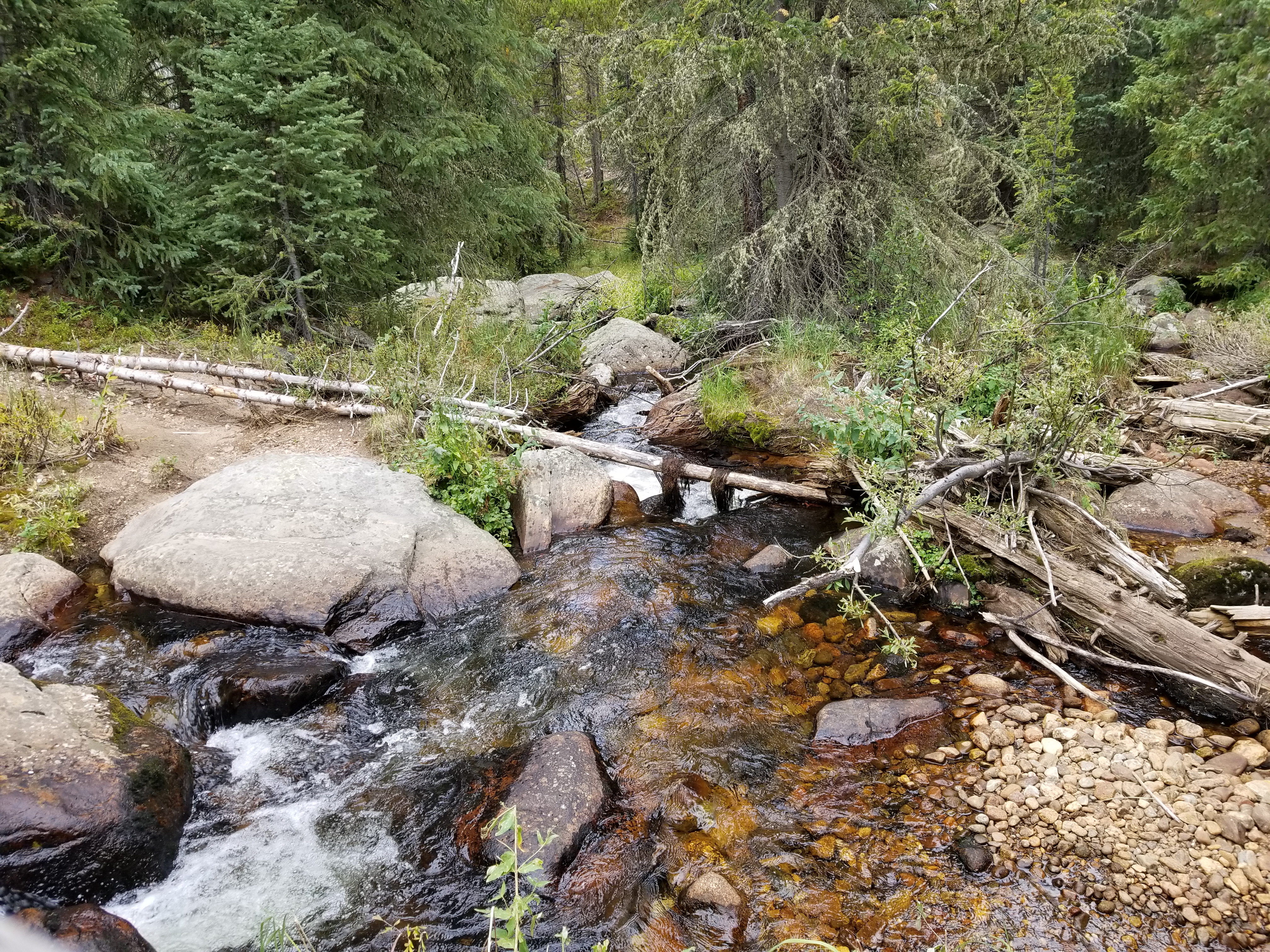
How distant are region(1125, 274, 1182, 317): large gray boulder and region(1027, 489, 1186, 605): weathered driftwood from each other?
9.56 metres

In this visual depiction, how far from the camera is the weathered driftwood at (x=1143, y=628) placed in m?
3.97

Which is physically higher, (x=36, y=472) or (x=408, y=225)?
(x=408, y=225)

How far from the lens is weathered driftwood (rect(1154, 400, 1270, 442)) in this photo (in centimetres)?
751

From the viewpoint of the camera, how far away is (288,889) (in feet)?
10.8

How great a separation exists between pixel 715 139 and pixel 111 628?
965 cm

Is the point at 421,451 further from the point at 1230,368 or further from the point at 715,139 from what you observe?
the point at 1230,368

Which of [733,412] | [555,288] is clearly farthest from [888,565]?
[555,288]

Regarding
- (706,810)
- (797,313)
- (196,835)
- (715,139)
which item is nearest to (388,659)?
(196,835)

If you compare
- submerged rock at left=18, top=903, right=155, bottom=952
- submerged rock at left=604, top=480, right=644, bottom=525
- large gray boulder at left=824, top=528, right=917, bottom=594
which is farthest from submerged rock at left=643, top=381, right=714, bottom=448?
submerged rock at left=18, top=903, right=155, bottom=952

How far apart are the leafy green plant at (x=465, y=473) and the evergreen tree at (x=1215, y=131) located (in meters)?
12.8

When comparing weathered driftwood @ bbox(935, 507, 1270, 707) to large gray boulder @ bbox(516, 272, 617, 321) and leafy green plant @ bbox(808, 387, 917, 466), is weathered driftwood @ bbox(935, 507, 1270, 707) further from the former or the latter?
large gray boulder @ bbox(516, 272, 617, 321)

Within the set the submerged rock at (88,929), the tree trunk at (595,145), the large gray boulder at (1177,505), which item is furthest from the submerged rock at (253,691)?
the tree trunk at (595,145)

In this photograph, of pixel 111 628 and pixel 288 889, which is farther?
pixel 111 628

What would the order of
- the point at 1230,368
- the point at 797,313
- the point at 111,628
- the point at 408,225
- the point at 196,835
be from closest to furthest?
1. the point at 196,835
2. the point at 111,628
3. the point at 1230,368
4. the point at 797,313
5. the point at 408,225
